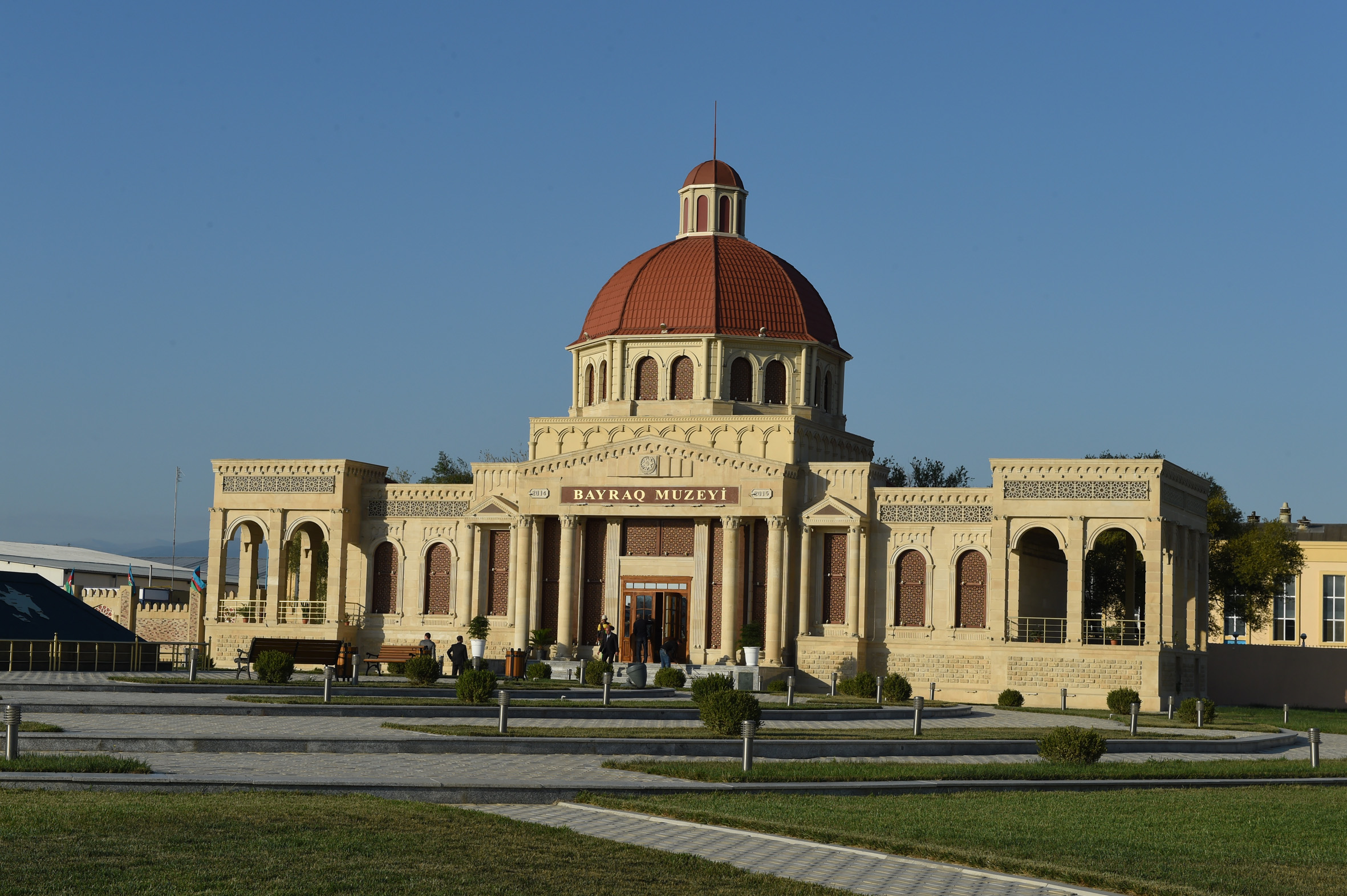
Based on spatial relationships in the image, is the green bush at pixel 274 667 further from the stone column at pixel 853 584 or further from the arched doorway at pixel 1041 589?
the arched doorway at pixel 1041 589

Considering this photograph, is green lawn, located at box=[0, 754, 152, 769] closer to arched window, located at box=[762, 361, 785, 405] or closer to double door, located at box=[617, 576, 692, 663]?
double door, located at box=[617, 576, 692, 663]

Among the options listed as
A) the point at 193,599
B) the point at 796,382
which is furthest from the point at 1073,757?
the point at 193,599

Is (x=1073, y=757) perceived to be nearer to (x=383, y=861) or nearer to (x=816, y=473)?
(x=383, y=861)

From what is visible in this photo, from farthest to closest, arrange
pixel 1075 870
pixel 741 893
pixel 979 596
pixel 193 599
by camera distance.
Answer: pixel 193 599 → pixel 979 596 → pixel 1075 870 → pixel 741 893

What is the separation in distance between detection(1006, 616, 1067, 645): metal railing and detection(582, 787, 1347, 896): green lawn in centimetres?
2827

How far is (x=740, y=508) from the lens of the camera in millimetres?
51312

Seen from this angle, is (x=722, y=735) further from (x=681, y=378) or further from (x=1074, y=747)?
(x=681, y=378)

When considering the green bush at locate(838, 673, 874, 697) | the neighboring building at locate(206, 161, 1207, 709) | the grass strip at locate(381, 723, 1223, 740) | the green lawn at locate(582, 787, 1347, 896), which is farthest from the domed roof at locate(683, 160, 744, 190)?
the green lawn at locate(582, 787, 1347, 896)

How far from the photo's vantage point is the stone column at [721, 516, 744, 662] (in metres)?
51.0

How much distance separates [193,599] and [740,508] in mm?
29125

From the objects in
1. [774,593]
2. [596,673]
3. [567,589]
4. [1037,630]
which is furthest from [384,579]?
[1037,630]

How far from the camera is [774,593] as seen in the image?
168 ft

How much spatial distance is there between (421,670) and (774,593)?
17706 mm

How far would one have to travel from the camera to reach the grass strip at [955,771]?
20109mm
